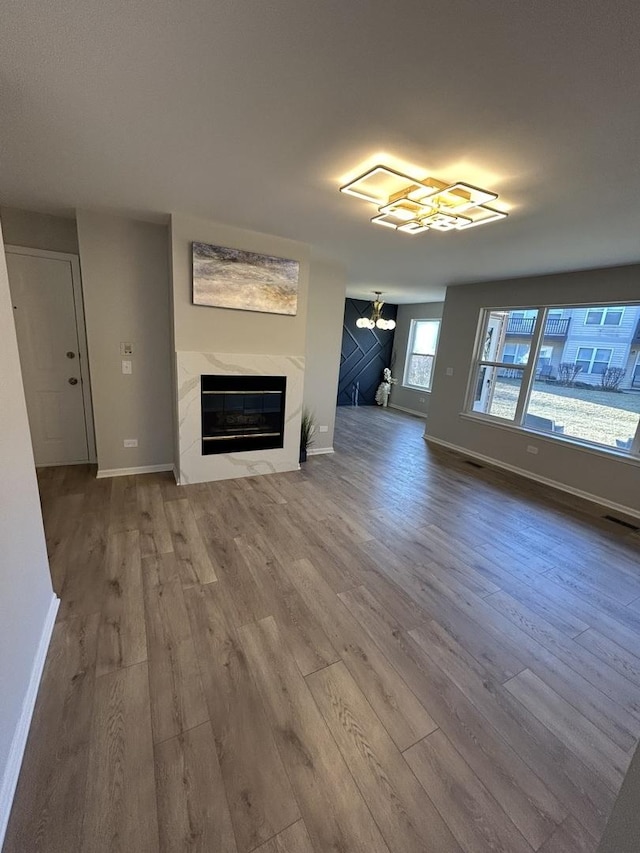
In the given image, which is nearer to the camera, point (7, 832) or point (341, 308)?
point (7, 832)

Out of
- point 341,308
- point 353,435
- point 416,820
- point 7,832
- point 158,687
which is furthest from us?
point 353,435

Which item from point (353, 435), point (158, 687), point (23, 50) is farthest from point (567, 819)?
point (353, 435)

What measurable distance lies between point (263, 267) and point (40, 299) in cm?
220

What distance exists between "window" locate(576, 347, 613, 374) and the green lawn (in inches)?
9.4

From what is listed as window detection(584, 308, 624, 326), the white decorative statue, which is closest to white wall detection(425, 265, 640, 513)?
window detection(584, 308, 624, 326)

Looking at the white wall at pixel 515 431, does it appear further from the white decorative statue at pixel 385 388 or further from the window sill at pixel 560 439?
the white decorative statue at pixel 385 388

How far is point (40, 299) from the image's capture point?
3.38m

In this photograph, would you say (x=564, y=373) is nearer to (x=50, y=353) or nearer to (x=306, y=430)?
(x=306, y=430)

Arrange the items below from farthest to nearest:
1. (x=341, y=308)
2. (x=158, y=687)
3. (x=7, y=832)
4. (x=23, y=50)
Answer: (x=341, y=308), (x=158, y=687), (x=23, y=50), (x=7, y=832)

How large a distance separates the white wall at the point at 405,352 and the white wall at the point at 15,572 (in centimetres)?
712

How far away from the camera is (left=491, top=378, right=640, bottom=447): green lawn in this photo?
3.67 m

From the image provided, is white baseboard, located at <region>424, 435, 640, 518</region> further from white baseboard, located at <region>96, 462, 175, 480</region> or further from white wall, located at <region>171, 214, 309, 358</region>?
white baseboard, located at <region>96, 462, 175, 480</region>

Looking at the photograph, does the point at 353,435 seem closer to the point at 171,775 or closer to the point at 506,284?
the point at 506,284

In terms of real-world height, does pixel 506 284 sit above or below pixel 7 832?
above
